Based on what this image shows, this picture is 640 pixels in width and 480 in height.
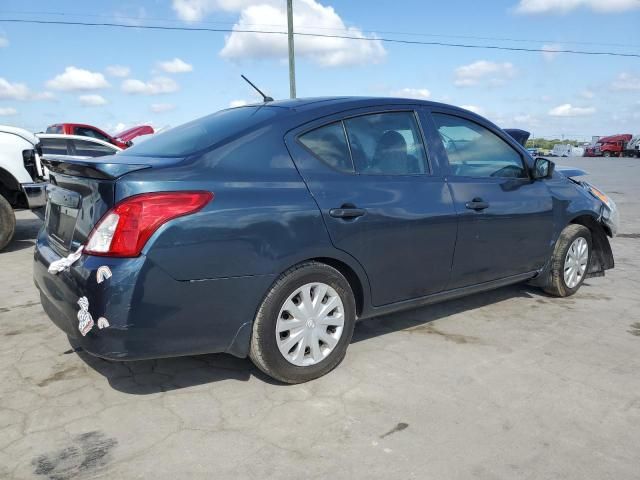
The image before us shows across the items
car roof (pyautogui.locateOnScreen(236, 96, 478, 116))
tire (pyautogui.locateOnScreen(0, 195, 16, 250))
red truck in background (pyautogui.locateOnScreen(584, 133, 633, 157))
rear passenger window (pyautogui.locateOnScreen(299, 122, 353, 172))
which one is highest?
red truck in background (pyautogui.locateOnScreen(584, 133, 633, 157))

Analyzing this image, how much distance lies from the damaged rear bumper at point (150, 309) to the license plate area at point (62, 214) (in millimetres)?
252

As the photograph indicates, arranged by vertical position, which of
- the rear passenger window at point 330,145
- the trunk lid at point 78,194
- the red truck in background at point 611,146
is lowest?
the trunk lid at point 78,194

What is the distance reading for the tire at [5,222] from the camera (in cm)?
660

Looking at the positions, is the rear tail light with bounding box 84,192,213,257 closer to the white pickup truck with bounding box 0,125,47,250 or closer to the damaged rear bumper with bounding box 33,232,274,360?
the damaged rear bumper with bounding box 33,232,274,360

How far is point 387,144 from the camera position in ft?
11.4

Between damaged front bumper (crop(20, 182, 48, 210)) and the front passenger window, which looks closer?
the front passenger window

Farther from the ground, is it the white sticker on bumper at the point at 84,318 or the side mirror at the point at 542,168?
the side mirror at the point at 542,168

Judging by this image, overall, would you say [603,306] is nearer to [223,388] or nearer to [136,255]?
[223,388]

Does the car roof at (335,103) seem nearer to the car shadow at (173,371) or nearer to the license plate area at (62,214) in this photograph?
the license plate area at (62,214)

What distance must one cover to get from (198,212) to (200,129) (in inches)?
38.1

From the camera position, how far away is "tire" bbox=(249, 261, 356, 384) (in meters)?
2.85

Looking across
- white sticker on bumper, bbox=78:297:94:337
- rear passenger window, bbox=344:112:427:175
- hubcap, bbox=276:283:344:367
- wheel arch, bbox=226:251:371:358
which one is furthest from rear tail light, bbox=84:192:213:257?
rear passenger window, bbox=344:112:427:175

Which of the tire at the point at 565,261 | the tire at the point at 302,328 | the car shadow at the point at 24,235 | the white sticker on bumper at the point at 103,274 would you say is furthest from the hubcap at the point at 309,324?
the car shadow at the point at 24,235

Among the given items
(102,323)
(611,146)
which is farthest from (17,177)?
(611,146)
